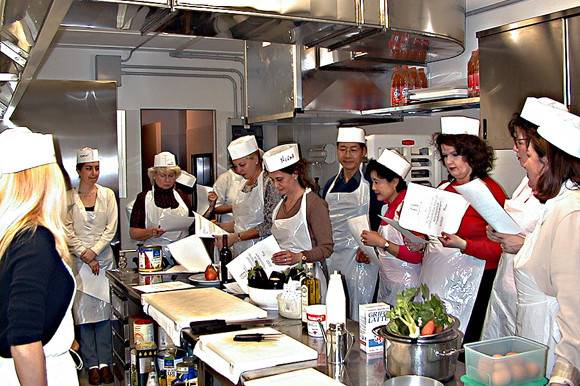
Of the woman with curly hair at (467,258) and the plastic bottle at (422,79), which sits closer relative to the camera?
the woman with curly hair at (467,258)

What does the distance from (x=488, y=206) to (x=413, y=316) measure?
0.93 metres

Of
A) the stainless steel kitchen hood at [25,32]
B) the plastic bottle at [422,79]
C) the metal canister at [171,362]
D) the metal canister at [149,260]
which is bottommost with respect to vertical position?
the metal canister at [171,362]

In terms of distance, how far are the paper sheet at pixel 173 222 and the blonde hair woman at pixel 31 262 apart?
9.59ft

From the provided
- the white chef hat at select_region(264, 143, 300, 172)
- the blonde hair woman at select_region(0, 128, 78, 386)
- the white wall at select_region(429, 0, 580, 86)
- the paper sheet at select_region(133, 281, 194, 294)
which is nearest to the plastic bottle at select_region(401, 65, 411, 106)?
the white wall at select_region(429, 0, 580, 86)

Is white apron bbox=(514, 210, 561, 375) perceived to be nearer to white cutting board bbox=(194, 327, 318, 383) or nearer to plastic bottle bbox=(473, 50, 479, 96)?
white cutting board bbox=(194, 327, 318, 383)

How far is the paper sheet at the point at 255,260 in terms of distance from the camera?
10.5 feet

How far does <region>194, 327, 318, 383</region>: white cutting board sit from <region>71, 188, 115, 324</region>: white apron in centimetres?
312

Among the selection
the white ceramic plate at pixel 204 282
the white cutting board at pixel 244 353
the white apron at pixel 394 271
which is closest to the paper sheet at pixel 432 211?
the white apron at pixel 394 271

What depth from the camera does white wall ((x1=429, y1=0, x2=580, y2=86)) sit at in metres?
3.96

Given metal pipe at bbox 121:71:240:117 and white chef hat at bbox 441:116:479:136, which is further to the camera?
metal pipe at bbox 121:71:240:117

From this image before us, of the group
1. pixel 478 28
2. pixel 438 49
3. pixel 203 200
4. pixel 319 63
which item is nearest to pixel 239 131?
pixel 203 200

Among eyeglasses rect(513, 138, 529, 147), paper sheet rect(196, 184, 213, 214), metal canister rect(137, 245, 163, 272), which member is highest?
eyeglasses rect(513, 138, 529, 147)

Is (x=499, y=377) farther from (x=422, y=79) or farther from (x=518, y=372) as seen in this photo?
(x=422, y=79)

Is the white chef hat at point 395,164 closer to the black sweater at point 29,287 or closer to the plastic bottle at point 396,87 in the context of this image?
the plastic bottle at point 396,87
